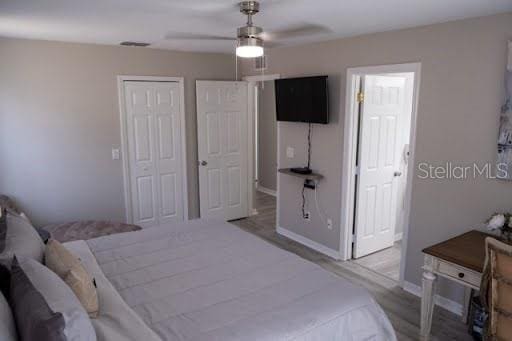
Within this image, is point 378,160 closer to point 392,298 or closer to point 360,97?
point 360,97

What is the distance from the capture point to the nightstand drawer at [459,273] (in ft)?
7.75

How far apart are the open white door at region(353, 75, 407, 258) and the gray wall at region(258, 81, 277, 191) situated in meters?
2.95

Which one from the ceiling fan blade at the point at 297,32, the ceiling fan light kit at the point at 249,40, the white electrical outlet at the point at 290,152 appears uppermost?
the ceiling fan blade at the point at 297,32

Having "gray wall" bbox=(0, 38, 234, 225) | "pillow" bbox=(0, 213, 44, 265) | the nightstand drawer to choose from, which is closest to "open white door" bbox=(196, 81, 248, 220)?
"gray wall" bbox=(0, 38, 234, 225)

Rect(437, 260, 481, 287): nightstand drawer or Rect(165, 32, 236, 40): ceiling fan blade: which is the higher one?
Rect(165, 32, 236, 40): ceiling fan blade

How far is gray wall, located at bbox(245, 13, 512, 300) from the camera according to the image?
2777mm

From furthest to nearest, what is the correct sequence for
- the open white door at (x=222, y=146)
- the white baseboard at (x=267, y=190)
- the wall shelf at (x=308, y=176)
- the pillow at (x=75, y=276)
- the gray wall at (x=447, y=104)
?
the white baseboard at (x=267, y=190) → the open white door at (x=222, y=146) → the wall shelf at (x=308, y=176) → the gray wall at (x=447, y=104) → the pillow at (x=75, y=276)

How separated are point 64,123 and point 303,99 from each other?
267cm

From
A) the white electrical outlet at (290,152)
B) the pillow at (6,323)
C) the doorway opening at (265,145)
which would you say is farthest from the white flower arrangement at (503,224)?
the doorway opening at (265,145)

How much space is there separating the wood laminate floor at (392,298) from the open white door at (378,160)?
0.36m

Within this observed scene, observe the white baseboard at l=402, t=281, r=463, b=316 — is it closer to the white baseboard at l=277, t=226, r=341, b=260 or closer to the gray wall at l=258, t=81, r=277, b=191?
the white baseboard at l=277, t=226, r=341, b=260

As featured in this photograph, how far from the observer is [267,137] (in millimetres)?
7203

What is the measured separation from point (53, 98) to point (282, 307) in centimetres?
350

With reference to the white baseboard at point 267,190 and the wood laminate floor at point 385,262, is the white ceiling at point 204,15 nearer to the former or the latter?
the wood laminate floor at point 385,262
